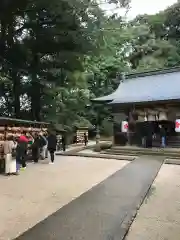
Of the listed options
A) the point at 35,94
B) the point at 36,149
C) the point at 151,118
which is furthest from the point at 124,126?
the point at 36,149

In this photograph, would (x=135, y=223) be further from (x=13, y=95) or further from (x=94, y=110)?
(x=94, y=110)

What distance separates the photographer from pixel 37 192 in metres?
7.76

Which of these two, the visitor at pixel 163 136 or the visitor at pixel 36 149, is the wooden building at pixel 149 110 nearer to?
the visitor at pixel 163 136

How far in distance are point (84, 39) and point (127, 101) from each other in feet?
17.7

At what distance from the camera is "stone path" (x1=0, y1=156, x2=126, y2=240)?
5.36 metres

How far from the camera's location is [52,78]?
20.8 meters

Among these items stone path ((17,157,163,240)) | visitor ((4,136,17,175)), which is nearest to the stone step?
stone path ((17,157,163,240))

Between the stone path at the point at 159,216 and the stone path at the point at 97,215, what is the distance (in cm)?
19

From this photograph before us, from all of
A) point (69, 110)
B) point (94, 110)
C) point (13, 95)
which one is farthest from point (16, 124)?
point (94, 110)

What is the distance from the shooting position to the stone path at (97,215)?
4.55m

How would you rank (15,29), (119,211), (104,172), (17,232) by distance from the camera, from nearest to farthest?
(17,232) → (119,211) → (104,172) → (15,29)

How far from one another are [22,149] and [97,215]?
699cm

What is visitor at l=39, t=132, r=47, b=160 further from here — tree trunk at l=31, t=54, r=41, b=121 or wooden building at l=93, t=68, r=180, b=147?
wooden building at l=93, t=68, r=180, b=147

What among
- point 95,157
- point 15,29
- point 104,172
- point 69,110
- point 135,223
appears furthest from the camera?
point 69,110
